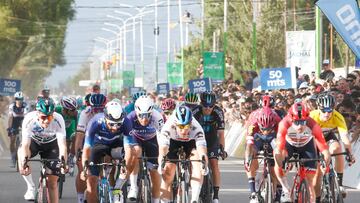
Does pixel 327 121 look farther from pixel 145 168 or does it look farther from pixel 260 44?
pixel 260 44

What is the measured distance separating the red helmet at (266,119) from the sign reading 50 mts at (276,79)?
15050 mm

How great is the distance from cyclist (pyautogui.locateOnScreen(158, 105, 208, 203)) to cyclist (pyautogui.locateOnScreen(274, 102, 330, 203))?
1029 mm

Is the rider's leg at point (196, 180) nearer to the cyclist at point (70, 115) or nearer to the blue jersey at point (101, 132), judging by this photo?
the blue jersey at point (101, 132)

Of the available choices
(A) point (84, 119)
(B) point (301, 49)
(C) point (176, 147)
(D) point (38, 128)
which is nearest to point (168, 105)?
(A) point (84, 119)

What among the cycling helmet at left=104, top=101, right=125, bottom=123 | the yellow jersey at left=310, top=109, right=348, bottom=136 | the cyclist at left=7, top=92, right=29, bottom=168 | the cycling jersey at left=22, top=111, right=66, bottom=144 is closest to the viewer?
the cycling helmet at left=104, top=101, right=125, bottom=123

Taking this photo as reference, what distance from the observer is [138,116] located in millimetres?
17828

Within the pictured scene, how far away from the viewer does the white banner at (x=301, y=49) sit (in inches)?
1650

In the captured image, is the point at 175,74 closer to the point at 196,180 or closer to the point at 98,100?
the point at 98,100

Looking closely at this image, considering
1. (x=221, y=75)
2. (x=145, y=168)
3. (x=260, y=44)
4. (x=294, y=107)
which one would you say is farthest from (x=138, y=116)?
(x=260, y=44)

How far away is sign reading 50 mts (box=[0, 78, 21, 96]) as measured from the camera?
47.2m

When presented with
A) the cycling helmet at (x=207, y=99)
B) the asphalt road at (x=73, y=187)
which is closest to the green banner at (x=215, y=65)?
the asphalt road at (x=73, y=187)

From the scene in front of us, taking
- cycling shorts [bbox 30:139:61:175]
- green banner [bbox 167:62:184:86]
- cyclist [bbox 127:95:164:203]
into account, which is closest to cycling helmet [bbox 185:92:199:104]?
cyclist [bbox 127:95:164:203]

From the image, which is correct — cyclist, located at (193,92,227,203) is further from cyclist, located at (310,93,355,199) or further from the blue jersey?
the blue jersey

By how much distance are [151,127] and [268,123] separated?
67.2 inches
